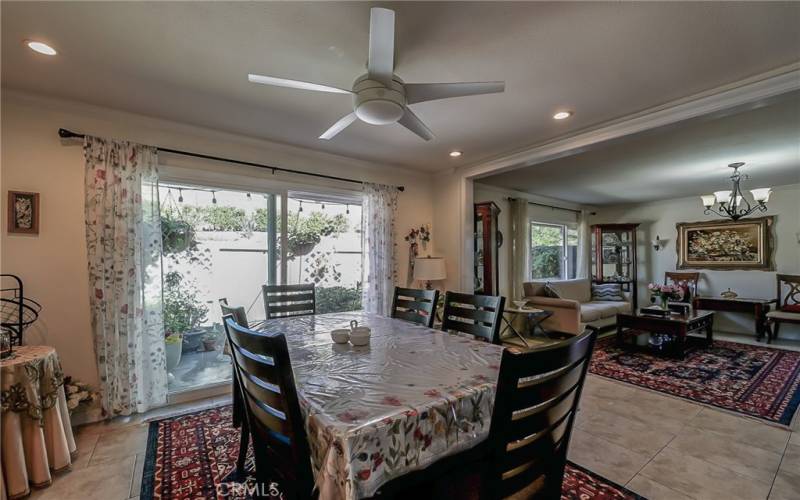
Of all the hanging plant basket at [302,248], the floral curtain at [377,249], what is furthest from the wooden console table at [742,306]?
Result: the hanging plant basket at [302,248]

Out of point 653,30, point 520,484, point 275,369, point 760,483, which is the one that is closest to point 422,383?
point 520,484

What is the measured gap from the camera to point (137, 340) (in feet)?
8.29

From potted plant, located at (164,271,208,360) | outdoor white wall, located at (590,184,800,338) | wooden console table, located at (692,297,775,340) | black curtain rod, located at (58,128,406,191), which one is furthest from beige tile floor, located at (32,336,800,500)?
outdoor white wall, located at (590,184,800,338)

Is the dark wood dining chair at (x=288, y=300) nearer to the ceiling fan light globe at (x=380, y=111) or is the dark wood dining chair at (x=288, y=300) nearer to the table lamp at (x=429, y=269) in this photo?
the table lamp at (x=429, y=269)

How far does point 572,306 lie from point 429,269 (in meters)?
2.30

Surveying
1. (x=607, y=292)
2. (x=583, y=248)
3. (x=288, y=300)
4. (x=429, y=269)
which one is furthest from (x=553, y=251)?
(x=288, y=300)

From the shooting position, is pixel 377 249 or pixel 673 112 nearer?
pixel 673 112

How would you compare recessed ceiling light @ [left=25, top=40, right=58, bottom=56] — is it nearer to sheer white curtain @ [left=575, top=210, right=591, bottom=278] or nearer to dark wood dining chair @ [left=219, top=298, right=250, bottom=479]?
dark wood dining chair @ [left=219, top=298, right=250, bottom=479]

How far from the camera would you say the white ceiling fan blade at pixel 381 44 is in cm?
122

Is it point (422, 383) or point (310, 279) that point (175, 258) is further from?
point (422, 383)

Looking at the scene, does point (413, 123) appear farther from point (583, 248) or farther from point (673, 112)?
point (583, 248)

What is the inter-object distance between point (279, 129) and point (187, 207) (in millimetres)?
1102

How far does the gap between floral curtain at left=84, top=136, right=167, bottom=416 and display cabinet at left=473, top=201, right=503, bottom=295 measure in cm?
349

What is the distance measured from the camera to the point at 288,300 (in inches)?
110
